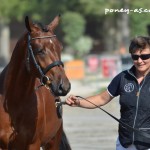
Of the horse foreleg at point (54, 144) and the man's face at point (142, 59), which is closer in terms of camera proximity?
the man's face at point (142, 59)

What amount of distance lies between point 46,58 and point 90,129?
7.94 metres

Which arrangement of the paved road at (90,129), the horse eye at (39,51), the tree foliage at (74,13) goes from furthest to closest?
1. the tree foliage at (74,13)
2. the paved road at (90,129)
3. the horse eye at (39,51)

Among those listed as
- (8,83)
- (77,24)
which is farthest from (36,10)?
(8,83)

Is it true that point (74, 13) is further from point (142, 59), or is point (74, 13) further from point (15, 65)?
point (142, 59)

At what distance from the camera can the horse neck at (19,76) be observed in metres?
7.47

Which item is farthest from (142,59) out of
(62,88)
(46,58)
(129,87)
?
(46,58)

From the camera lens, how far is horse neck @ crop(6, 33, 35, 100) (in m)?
7.47

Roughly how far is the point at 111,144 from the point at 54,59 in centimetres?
573

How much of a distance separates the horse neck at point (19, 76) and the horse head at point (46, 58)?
0.79 feet

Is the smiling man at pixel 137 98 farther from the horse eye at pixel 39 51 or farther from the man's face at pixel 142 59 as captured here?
the horse eye at pixel 39 51

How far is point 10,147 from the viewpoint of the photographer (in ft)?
24.7

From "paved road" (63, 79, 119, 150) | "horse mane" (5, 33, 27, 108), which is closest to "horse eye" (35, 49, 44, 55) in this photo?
"horse mane" (5, 33, 27, 108)

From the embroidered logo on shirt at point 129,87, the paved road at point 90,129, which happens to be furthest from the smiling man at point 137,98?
the paved road at point 90,129

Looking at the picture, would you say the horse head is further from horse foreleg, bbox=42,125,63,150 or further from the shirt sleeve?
horse foreleg, bbox=42,125,63,150
